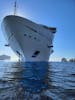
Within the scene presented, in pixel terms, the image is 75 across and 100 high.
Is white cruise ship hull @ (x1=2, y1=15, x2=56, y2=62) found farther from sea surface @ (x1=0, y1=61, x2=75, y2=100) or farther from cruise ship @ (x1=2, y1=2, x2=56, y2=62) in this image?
sea surface @ (x1=0, y1=61, x2=75, y2=100)

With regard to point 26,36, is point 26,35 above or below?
above

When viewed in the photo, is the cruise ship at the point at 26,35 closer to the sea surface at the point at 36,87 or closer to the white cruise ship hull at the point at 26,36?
the white cruise ship hull at the point at 26,36

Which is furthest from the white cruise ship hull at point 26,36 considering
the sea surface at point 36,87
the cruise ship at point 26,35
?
the sea surface at point 36,87

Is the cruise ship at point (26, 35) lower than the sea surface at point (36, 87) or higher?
higher

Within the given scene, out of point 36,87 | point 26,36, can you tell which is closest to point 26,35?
point 26,36

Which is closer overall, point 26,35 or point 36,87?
point 36,87

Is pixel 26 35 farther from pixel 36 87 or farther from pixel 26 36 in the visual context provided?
pixel 36 87

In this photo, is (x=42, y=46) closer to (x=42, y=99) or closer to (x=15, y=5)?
(x=15, y=5)

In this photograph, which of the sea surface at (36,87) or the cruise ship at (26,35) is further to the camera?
the cruise ship at (26,35)

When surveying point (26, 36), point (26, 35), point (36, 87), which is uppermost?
point (26, 35)

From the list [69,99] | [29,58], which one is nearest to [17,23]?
[29,58]

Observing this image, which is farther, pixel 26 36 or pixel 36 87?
pixel 26 36

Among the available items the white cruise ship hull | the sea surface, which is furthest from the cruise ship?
the sea surface

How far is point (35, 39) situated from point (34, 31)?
2.83 meters
